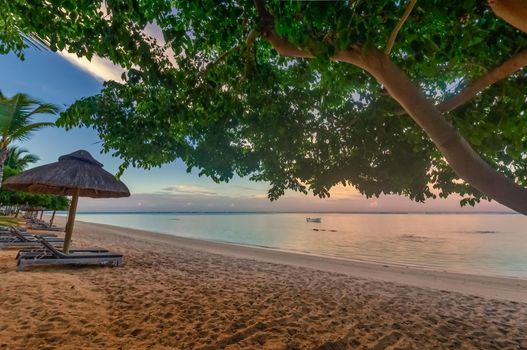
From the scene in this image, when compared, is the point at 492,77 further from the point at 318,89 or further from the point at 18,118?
the point at 18,118

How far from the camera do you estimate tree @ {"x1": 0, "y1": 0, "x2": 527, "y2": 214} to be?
2.73 meters

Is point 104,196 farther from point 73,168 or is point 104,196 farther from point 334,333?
point 334,333

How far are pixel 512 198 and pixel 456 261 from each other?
25.1 meters

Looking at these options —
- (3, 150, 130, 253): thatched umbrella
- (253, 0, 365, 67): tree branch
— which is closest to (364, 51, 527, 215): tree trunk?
(253, 0, 365, 67): tree branch

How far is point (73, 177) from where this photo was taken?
7.50 metres

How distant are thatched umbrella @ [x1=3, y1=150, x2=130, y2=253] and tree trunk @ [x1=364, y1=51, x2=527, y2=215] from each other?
7113 mm

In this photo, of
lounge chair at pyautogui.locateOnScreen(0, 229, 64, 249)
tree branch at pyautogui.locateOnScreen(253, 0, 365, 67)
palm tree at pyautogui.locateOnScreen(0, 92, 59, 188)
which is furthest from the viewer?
lounge chair at pyautogui.locateOnScreen(0, 229, 64, 249)

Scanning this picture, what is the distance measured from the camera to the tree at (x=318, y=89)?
2727mm

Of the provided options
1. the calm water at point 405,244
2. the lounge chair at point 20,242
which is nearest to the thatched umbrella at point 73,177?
the lounge chair at point 20,242

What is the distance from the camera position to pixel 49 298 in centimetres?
521

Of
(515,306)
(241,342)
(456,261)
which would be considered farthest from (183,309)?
(456,261)

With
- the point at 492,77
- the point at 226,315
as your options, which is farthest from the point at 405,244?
the point at 492,77

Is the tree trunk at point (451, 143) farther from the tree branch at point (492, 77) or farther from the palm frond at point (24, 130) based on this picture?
the palm frond at point (24, 130)

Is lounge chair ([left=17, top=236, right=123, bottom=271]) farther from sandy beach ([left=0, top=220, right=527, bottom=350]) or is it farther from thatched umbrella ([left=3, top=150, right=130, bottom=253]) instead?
thatched umbrella ([left=3, top=150, right=130, bottom=253])
